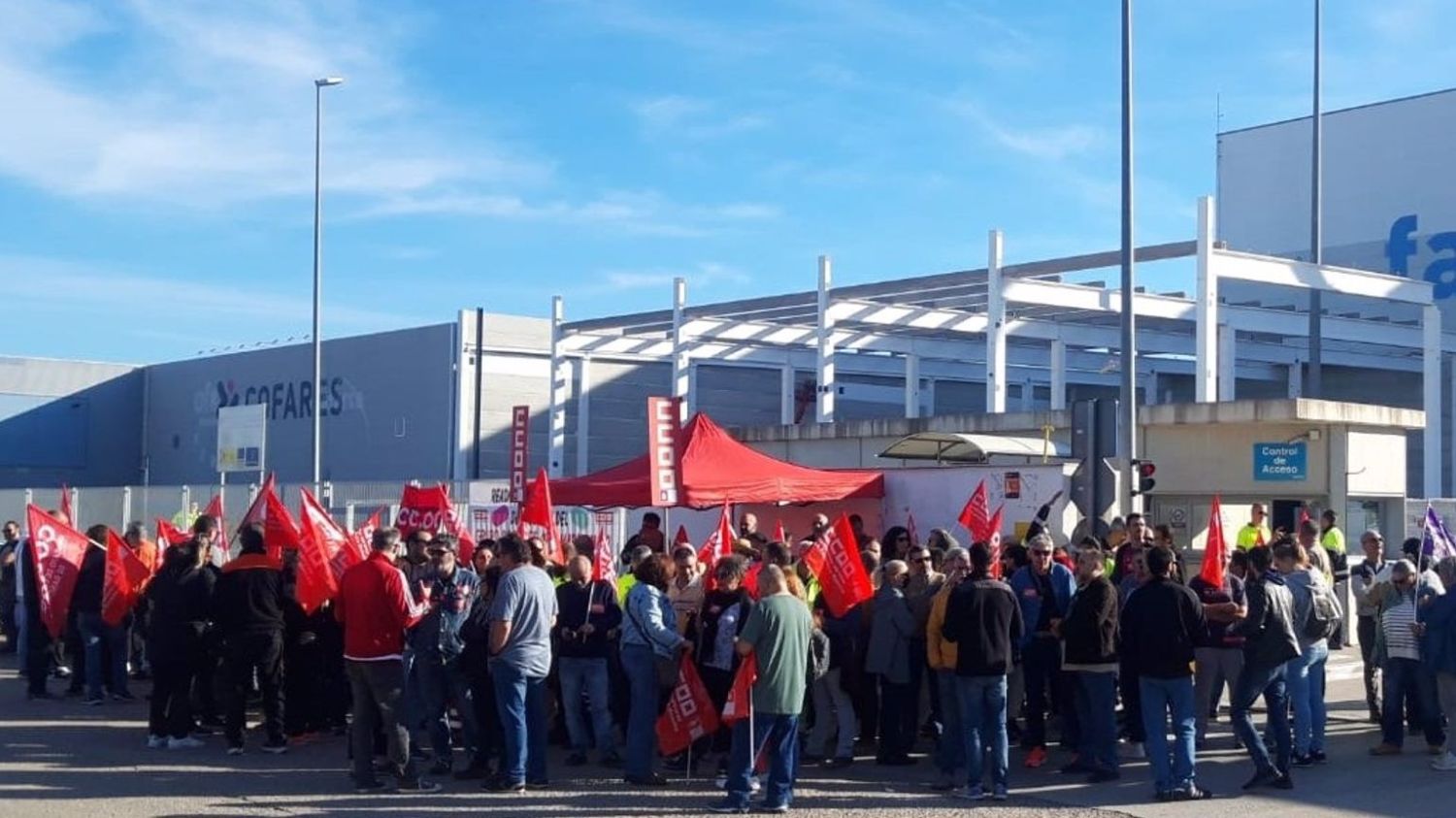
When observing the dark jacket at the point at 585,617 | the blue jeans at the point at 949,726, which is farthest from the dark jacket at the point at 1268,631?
the dark jacket at the point at 585,617

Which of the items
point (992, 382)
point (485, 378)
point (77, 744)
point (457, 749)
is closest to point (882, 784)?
point (457, 749)

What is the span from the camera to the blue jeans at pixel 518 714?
440 inches

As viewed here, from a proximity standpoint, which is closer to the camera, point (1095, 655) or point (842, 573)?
point (1095, 655)

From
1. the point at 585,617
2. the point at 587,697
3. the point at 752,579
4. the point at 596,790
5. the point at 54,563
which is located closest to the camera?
the point at 596,790

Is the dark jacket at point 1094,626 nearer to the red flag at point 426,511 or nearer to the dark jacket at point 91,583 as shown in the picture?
the red flag at point 426,511

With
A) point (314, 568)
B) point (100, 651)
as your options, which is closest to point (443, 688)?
point (314, 568)

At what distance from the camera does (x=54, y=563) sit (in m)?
16.7

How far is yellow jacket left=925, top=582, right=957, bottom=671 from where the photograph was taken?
36.8ft

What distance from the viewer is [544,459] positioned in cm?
A: 4606

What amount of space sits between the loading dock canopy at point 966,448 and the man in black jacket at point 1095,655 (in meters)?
11.9

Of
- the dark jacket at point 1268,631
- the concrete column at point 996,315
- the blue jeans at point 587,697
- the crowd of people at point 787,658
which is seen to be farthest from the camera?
the concrete column at point 996,315

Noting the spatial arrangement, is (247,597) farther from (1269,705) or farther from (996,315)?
(996,315)

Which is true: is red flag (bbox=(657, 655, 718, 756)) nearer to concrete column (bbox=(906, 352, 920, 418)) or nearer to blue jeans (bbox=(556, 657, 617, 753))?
blue jeans (bbox=(556, 657, 617, 753))

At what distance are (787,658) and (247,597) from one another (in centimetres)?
478
